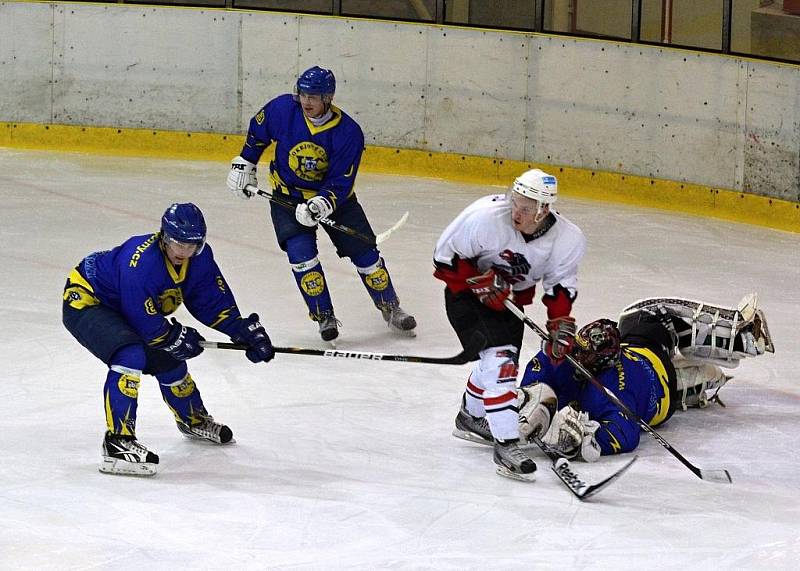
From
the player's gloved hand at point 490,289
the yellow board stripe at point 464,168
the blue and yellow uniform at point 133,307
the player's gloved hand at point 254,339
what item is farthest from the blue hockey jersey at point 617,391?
the yellow board stripe at point 464,168

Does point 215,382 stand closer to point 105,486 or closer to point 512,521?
point 105,486

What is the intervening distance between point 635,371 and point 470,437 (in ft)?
1.86

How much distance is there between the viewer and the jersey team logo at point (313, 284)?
5820mm

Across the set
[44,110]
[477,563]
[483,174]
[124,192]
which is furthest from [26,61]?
[477,563]

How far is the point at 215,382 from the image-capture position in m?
5.27

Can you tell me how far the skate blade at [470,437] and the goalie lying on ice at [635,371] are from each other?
17 centimetres

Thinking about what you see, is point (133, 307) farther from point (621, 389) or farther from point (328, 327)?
point (328, 327)

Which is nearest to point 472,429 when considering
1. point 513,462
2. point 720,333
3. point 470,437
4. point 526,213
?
point 470,437

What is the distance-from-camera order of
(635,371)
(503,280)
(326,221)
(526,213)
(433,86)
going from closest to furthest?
(526,213) → (503,280) → (635,371) → (326,221) → (433,86)

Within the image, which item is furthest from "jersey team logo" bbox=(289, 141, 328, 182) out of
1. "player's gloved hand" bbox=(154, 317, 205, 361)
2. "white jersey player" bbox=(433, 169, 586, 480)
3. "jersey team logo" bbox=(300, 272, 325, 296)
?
"player's gloved hand" bbox=(154, 317, 205, 361)

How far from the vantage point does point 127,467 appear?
425 centimetres

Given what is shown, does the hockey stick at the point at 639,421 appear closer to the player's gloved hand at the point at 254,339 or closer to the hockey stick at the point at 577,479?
the hockey stick at the point at 577,479

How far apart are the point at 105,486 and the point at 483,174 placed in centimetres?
498

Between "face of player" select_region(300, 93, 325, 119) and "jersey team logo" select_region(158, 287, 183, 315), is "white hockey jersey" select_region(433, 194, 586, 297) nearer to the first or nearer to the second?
"jersey team logo" select_region(158, 287, 183, 315)
